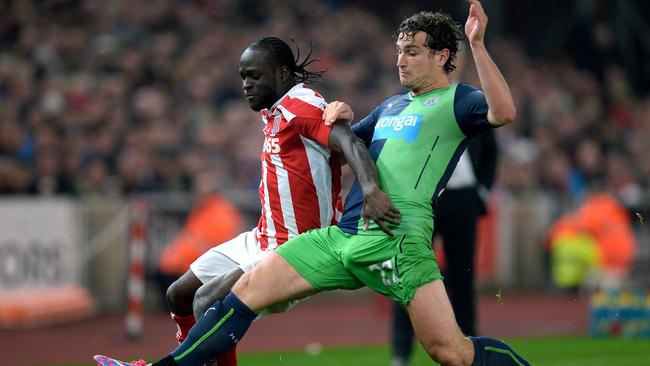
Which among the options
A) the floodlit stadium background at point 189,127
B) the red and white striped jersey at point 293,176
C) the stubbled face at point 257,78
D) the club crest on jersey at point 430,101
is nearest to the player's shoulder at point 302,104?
the red and white striped jersey at point 293,176

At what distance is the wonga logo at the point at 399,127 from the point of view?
6.17 metres

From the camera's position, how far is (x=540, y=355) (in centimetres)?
1091

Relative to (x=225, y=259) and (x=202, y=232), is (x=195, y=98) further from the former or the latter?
(x=225, y=259)

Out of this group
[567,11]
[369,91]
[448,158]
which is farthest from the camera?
[567,11]

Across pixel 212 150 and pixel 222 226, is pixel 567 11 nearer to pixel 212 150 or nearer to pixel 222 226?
pixel 212 150

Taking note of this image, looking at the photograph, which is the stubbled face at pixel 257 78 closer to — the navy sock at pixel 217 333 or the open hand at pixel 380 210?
the open hand at pixel 380 210

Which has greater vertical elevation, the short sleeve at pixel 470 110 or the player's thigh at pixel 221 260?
the short sleeve at pixel 470 110

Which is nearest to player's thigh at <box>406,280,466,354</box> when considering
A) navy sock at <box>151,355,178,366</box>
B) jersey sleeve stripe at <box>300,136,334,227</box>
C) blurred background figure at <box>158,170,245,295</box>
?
jersey sleeve stripe at <box>300,136,334,227</box>

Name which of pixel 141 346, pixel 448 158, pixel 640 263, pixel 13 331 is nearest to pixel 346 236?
pixel 448 158

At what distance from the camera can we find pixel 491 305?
16688 mm

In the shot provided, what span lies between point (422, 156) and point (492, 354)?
1.07 m

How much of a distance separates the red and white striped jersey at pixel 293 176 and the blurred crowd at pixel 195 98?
8.16 meters

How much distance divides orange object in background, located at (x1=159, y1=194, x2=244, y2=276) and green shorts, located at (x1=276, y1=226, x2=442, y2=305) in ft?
28.0

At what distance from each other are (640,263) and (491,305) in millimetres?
2935
